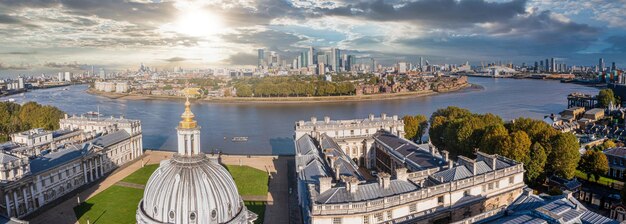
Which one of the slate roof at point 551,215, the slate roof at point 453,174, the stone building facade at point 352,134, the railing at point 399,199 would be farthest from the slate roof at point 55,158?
the slate roof at point 551,215

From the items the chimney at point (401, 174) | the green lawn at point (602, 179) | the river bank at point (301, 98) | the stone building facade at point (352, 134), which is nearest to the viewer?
the chimney at point (401, 174)

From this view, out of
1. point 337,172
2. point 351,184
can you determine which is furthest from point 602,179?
point 351,184

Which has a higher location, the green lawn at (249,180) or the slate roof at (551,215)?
the slate roof at (551,215)

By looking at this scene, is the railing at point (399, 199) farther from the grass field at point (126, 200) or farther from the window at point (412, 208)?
the grass field at point (126, 200)

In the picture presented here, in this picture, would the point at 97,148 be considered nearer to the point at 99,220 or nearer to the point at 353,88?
the point at 99,220

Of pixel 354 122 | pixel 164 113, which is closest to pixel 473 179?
pixel 354 122

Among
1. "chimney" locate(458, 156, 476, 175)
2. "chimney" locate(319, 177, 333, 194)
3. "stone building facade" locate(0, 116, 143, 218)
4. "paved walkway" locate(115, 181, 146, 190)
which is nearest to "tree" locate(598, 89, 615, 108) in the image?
"chimney" locate(458, 156, 476, 175)

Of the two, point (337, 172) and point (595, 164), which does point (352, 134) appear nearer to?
point (337, 172)
